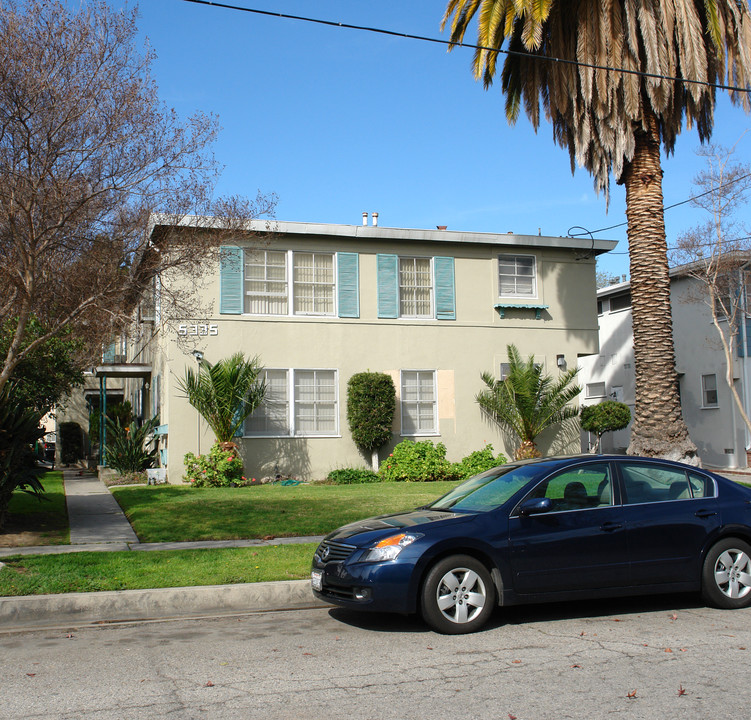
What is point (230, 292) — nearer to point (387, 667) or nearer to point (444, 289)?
point (444, 289)

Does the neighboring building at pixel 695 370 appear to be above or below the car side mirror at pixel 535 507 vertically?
above

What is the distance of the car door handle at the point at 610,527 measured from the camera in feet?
23.4

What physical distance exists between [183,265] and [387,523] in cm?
607

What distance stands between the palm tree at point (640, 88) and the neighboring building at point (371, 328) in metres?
4.33

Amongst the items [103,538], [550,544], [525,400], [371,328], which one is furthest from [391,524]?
[525,400]

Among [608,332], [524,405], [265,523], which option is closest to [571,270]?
[524,405]

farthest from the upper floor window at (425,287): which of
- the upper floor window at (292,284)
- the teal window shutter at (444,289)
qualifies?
the upper floor window at (292,284)

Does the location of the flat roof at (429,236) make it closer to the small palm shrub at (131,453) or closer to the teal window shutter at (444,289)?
the teal window shutter at (444,289)

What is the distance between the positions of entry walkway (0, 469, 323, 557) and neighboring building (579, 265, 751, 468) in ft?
44.9

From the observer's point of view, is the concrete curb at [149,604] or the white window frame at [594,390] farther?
the white window frame at [594,390]

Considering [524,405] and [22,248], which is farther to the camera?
[524,405]

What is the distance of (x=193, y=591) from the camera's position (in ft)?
25.9

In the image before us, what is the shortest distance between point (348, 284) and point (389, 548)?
13.5 meters

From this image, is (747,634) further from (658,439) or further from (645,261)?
(645,261)
